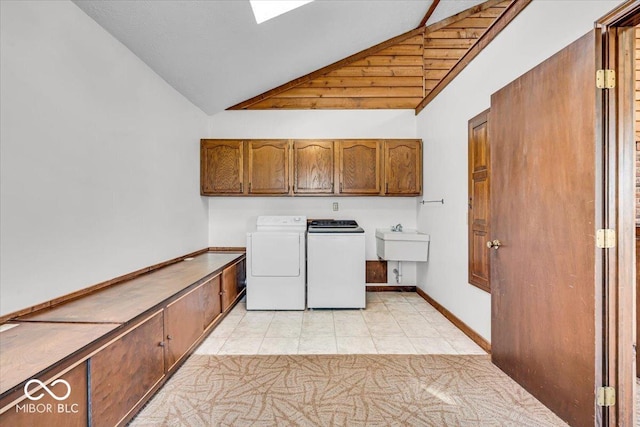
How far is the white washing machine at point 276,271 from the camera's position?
3.64 metres

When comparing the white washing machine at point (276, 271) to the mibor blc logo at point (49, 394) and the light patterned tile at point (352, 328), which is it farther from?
the mibor blc logo at point (49, 394)

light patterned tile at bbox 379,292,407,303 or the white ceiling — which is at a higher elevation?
the white ceiling

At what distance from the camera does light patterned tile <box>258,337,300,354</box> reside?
2602 mm

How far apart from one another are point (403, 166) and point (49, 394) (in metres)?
3.87

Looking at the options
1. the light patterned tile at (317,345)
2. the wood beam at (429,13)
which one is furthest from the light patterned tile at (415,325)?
the wood beam at (429,13)

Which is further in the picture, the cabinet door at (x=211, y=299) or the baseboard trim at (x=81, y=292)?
the cabinet door at (x=211, y=299)

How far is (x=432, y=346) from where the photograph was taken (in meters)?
2.68

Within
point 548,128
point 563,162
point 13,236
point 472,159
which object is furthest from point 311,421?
point 472,159

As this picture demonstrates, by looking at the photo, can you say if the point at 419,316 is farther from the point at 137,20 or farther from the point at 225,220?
the point at 137,20

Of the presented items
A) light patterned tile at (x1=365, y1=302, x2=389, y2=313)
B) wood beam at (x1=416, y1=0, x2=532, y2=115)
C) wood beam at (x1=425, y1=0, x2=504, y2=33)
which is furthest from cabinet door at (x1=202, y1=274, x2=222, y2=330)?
wood beam at (x1=425, y1=0, x2=504, y2=33)

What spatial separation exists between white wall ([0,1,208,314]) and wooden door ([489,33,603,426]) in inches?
111

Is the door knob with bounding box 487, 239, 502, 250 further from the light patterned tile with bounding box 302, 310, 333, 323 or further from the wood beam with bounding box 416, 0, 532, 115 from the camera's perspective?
the light patterned tile with bounding box 302, 310, 333, 323

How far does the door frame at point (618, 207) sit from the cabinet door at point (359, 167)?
8.84 feet

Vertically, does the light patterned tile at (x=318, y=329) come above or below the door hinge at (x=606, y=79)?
below
